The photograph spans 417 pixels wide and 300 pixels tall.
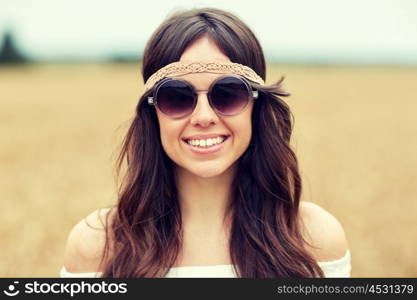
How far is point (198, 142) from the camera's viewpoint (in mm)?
2541

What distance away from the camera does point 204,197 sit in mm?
2828

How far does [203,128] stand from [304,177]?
7724mm

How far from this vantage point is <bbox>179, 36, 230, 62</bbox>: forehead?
2543mm

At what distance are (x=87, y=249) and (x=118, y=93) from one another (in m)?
33.4

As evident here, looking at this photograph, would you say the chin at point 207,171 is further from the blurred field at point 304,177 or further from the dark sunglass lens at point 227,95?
the blurred field at point 304,177

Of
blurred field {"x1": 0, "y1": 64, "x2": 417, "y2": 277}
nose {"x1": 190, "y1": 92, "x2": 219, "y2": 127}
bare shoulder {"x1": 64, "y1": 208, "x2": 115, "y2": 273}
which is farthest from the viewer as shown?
blurred field {"x1": 0, "y1": 64, "x2": 417, "y2": 277}

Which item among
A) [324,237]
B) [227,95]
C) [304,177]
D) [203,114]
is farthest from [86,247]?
[304,177]

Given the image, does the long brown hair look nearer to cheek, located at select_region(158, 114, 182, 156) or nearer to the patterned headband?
the patterned headband

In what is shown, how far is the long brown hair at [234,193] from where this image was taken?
2.62 m

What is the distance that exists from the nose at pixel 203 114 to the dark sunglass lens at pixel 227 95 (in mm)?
34

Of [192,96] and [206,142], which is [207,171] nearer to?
[206,142]

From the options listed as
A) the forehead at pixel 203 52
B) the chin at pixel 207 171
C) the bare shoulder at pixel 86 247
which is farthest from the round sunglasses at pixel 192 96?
the bare shoulder at pixel 86 247

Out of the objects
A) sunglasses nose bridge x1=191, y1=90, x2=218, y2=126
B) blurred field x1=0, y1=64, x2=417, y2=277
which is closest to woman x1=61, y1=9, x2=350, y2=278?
sunglasses nose bridge x1=191, y1=90, x2=218, y2=126

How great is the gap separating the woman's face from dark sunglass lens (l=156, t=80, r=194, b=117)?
0.10 ft
